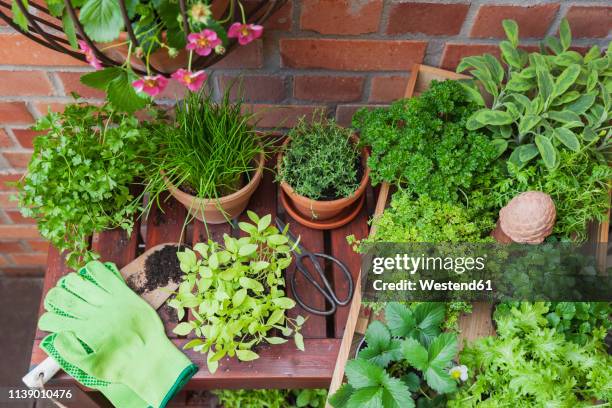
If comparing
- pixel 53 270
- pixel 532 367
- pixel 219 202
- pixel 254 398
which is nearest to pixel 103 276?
pixel 53 270

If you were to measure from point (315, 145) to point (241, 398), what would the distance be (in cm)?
82

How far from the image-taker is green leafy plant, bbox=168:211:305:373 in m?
1.07

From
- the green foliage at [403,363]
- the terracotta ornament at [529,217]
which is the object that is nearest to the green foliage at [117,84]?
the green foliage at [403,363]

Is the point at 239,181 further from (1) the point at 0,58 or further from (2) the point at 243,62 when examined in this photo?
(1) the point at 0,58

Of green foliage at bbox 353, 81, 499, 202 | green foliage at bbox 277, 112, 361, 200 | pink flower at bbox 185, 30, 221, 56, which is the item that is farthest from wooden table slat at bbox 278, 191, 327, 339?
pink flower at bbox 185, 30, 221, 56

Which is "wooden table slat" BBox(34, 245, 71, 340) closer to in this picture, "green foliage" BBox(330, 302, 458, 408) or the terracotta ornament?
"green foliage" BBox(330, 302, 458, 408)

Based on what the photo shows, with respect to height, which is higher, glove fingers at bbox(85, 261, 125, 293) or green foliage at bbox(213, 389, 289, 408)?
glove fingers at bbox(85, 261, 125, 293)

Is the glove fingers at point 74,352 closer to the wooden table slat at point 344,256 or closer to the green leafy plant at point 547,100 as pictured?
the wooden table slat at point 344,256

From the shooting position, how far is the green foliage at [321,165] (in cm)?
117

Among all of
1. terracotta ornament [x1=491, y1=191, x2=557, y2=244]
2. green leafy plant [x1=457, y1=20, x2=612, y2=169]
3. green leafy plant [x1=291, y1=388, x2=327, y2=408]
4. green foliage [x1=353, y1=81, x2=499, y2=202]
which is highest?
green leafy plant [x1=457, y1=20, x2=612, y2=169]

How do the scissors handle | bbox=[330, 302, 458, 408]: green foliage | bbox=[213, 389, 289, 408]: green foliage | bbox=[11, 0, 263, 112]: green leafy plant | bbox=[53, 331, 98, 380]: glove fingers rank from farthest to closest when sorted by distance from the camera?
1. bbox=[213, 389, 289, 408]: green foliage
2. the scissors handle
3. bbox=[53, 331, 98, 380]: glove fingers
4. bbox=[330, 302, 458, 408]: green foliage
5. bbox=[11, 0, 263, 112]: green leafy plant

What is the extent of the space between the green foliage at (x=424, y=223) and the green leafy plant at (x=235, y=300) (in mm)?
218

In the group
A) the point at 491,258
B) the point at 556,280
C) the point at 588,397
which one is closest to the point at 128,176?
the point at 491,258

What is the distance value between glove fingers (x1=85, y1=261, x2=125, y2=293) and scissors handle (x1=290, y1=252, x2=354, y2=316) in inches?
15.4
